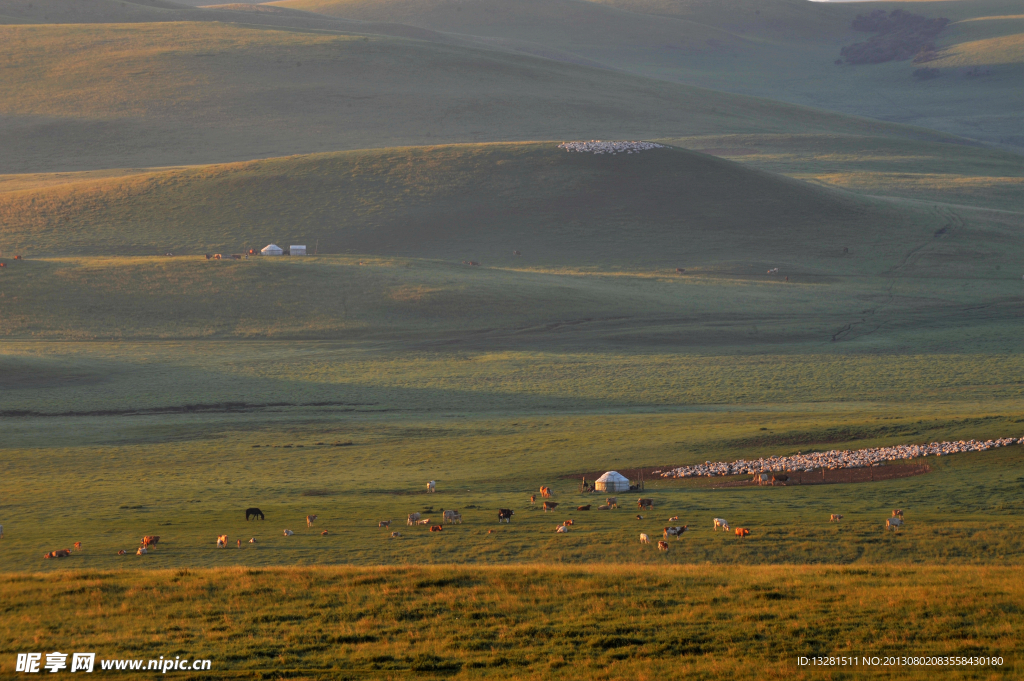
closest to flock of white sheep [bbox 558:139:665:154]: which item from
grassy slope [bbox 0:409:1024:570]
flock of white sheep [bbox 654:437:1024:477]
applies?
grassy slope [bbox 0:409:1024:570]

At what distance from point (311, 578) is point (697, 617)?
7837 mm

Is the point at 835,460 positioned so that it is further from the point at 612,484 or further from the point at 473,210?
the point at 473,210

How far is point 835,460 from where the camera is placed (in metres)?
36.6

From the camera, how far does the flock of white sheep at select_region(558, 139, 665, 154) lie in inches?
4429

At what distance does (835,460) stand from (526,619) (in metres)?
22.3

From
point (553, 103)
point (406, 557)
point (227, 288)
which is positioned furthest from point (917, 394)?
point (553, 103)

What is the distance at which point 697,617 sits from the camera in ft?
56.5

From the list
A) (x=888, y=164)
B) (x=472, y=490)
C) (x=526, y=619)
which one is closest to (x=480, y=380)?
(x=472, y=490)

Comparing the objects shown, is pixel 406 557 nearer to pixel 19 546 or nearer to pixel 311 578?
pixel 311 578
